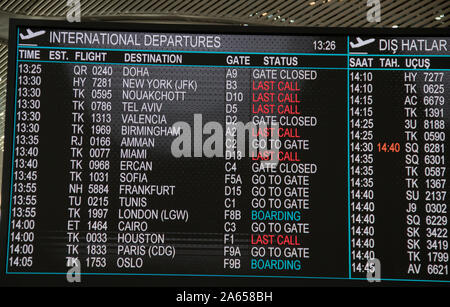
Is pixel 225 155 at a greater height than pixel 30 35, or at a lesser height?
lesser

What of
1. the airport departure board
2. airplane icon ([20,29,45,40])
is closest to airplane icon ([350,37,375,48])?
the airport departure board

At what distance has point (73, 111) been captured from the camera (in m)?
4.52

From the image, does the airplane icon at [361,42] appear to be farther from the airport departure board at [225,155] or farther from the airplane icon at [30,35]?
the airplane icon at [30,35]

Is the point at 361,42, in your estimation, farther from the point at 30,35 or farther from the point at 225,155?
the point at 30,35

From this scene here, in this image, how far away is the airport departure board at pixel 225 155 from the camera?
14.2 feet

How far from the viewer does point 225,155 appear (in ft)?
14.7

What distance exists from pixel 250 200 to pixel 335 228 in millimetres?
562

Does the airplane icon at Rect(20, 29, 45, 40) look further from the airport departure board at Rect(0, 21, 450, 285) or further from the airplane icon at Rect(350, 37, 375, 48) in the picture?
the airplane icon at Rect(350, 37, 375, 48)

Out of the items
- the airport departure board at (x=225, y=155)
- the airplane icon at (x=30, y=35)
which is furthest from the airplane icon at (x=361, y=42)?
the airplane icon at (x=30, y=35)

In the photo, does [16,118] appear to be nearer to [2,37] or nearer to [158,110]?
[158,110]

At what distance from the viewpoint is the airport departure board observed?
4.34 m

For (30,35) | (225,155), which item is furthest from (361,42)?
(30,35)

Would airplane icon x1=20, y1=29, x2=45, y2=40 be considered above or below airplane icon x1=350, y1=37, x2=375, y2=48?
above
